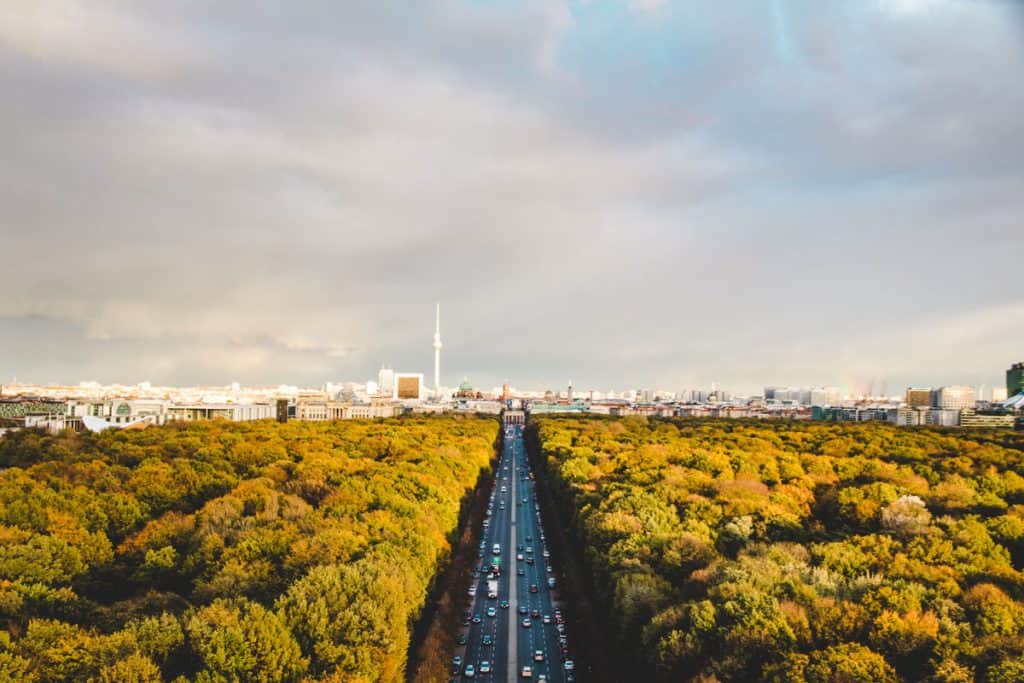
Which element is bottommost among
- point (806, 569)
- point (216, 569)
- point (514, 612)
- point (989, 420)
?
point (514, 612)

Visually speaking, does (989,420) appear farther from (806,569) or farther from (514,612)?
(806,569)

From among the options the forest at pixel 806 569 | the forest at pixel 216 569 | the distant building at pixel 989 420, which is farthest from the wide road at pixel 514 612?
the distant building at pixel 989 420

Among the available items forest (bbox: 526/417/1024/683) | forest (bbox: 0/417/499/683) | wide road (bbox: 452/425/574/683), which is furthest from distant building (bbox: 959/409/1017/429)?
forest (bbox: 0/417/499/683)

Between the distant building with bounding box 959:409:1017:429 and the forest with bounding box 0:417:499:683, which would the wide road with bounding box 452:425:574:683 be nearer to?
the forest with bounding box 0:417:499:683

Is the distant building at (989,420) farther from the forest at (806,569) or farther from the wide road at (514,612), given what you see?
the wide road at (514,612)

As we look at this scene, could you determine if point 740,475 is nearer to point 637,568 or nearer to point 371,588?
point 637,568

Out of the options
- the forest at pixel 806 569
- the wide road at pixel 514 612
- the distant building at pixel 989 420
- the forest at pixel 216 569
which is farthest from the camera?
the distant building at pixel 989 420

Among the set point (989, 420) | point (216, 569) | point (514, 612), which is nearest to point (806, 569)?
point (514, 612)

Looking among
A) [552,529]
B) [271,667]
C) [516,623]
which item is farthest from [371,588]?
[552,529]
